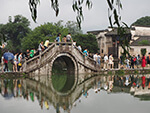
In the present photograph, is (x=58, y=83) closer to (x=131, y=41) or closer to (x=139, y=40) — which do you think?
(x=139, y=40)

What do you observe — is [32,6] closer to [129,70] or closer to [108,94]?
[108,94]

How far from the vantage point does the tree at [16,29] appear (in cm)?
7181

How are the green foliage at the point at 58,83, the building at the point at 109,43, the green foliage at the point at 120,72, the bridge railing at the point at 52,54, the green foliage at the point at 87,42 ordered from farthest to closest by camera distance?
1. the building at the point at 109,43
2. the green foliage at the point at 87,42
3. the green foliage at the point at 120,72
4. the bridge railing at the point at 52,54
5. the green foliage at the point at 58,83

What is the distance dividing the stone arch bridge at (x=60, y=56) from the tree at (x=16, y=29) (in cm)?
4903

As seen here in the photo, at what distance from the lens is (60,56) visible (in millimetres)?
23203

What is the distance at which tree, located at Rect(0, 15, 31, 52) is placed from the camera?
7181 centimetres

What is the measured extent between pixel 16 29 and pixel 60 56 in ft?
169

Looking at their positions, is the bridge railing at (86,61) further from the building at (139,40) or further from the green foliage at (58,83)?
the building at (139,40)

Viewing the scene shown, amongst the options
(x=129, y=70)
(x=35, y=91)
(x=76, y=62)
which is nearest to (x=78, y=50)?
(x=76, y=62)

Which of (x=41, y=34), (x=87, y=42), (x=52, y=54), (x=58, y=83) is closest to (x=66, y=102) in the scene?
(x=58, y=83)

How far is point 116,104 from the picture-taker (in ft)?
34.0

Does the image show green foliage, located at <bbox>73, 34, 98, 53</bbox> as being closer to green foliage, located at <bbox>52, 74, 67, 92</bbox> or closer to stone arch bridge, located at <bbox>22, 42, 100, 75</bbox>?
stone arch bridge, located at <bbox>22, 42, 100, 75</bbox>

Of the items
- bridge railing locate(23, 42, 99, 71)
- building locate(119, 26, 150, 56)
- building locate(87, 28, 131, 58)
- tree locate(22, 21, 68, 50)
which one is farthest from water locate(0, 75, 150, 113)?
building locate(87, 28, 131, 58)

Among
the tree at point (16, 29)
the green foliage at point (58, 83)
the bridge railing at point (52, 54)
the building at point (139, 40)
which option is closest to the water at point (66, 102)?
the green foliage at point (58, 83)
